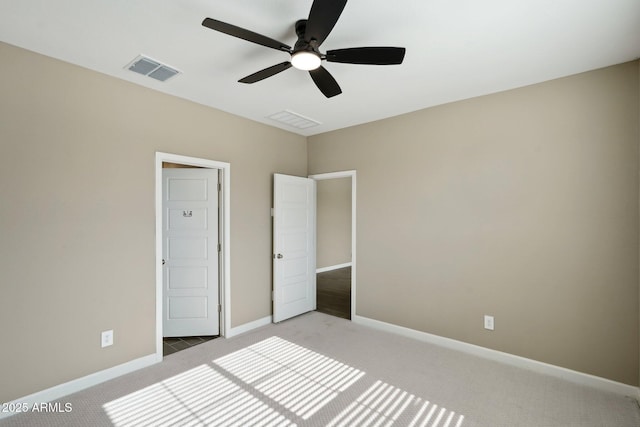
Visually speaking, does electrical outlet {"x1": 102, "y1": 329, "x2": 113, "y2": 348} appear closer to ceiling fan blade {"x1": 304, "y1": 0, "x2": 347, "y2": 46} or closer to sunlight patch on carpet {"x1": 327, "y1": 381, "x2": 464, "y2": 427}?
sunlight patch on carpet {"x1": 327, "y1": 381, "x2": 464, "y2": 427}

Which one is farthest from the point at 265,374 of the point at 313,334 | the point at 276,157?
the point at 276,157

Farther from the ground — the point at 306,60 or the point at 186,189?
the point at 306,60

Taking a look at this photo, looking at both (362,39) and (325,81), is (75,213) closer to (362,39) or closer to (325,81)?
(325,81)

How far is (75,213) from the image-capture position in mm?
2605

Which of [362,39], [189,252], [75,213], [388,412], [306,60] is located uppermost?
[362,39]

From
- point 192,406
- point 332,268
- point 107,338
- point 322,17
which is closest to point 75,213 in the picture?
point 107,338

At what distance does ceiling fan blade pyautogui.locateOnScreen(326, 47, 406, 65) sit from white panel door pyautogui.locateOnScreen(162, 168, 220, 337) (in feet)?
7.69

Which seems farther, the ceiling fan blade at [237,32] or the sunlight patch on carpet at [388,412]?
the sunlight patch on carpet at [388,412]

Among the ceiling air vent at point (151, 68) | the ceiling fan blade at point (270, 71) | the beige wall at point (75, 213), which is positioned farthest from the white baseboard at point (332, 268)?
the ceiling fan blade at point (270, 71)

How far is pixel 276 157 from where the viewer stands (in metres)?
4.39

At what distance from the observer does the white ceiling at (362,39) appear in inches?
74.3

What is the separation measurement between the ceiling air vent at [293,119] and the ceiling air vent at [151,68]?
135 cm

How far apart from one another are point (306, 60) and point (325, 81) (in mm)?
334

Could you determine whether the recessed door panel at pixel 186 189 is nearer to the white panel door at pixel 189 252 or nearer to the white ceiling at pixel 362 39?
the white panel door at pixel 189 252
